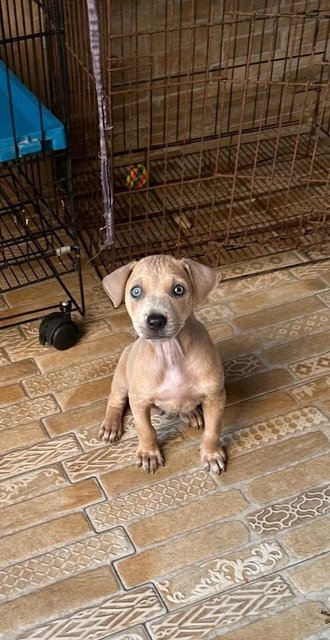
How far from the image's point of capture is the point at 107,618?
5.05 feet

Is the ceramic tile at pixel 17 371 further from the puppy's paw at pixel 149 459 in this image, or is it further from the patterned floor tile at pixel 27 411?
the puppy's paw at pixel 149 459

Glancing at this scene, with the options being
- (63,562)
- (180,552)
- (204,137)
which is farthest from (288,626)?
(204,137)

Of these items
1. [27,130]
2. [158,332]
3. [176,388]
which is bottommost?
[176,388]

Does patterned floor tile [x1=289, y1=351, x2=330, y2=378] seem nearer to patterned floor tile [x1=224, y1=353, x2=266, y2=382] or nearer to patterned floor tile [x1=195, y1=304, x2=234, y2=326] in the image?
patterned floor tile [x1=224, y1=353, x2=266, y2=382]

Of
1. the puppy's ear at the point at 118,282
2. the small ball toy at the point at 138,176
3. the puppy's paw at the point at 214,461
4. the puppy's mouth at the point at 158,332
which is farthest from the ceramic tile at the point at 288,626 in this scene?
the small ball toy at the point at 138,176

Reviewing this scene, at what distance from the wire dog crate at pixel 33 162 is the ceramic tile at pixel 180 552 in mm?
→ 822

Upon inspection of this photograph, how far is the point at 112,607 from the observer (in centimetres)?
156

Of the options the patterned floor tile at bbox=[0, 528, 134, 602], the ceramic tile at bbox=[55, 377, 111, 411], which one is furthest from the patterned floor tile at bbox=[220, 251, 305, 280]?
the patterned floor tile at bbox=[0, 528, 134, 602]

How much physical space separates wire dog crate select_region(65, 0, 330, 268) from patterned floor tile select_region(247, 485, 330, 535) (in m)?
0.95

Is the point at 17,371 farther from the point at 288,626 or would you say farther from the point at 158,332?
the point at 288,626

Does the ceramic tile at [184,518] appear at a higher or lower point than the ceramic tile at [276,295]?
lower

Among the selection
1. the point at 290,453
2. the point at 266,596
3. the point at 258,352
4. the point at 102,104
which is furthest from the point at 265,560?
the point at 102,104

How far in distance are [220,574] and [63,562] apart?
0.34 metres

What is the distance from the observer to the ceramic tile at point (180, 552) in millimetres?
1614
